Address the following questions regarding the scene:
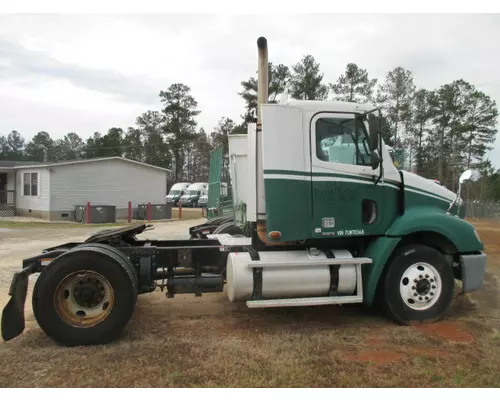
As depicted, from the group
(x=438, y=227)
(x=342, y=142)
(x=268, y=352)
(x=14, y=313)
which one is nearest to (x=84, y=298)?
(x=14, y=313)

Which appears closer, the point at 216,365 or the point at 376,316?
the point at 216,365

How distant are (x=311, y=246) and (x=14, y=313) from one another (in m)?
3.66

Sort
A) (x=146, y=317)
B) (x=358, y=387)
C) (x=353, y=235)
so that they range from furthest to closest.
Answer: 1. (x=146, y=317)
2. (x=353, y=235)
3. (x=358, y=387)

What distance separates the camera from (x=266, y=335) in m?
5.43

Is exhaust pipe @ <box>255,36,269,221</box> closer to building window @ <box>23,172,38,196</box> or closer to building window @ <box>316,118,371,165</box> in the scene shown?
building window @ <box>316,118,371,165</box>

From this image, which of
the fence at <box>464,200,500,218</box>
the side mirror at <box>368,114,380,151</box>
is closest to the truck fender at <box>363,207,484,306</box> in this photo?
the side mirror at <box>368,114,380,151</box>

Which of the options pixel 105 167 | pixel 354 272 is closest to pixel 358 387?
pixel 354 272

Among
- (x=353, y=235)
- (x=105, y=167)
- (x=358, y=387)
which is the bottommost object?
(x=358, y=387)

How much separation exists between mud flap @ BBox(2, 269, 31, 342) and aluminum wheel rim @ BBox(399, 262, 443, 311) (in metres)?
4.60

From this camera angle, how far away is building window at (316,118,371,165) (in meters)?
5.65

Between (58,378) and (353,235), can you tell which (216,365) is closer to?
(58,378)

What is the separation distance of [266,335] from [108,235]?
95.0 inches

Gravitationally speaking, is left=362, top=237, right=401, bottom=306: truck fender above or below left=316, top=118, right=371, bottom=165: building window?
below

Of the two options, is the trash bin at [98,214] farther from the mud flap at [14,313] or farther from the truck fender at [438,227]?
the truck fender at [438,227]
